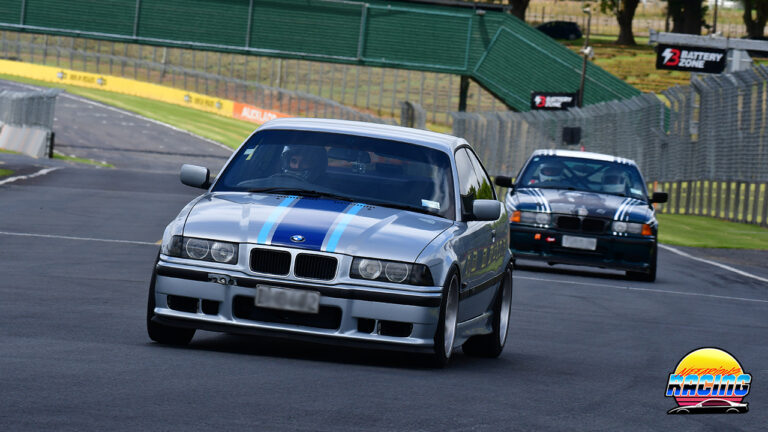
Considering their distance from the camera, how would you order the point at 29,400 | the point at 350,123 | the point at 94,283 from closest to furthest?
1. the point at 29,400
2. the point at 350,123
3. the point at 94,283

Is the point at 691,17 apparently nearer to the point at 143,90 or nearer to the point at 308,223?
the point at 143,90

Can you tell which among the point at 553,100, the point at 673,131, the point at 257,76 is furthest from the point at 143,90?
the point at 673,131

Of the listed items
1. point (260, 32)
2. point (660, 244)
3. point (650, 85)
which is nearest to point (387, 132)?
point (660, 244)

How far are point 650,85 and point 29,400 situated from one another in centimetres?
9219

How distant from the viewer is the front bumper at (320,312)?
844 centimetres

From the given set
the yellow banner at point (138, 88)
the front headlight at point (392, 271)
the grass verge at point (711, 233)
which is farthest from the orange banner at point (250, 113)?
the front headlight at point (392, 271)

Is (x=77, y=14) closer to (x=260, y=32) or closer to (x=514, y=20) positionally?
(x=260, y=32)

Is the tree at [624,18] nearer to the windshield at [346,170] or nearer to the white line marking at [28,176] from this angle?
the white line marking at [28,176]

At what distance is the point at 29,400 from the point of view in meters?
6.38

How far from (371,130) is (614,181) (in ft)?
33.2

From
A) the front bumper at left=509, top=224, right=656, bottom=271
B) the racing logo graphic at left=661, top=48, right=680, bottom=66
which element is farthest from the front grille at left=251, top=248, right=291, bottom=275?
the racing logo graphic at left=661, top=48, right=680, bottom=66

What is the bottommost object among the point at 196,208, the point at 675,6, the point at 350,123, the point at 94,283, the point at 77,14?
the point at 94,283

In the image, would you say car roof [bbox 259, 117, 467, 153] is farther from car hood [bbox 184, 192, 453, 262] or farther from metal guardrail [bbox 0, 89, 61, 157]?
metal guardrail [bbox 0, 89, 61, 157]

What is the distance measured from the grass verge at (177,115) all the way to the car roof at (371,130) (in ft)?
205
